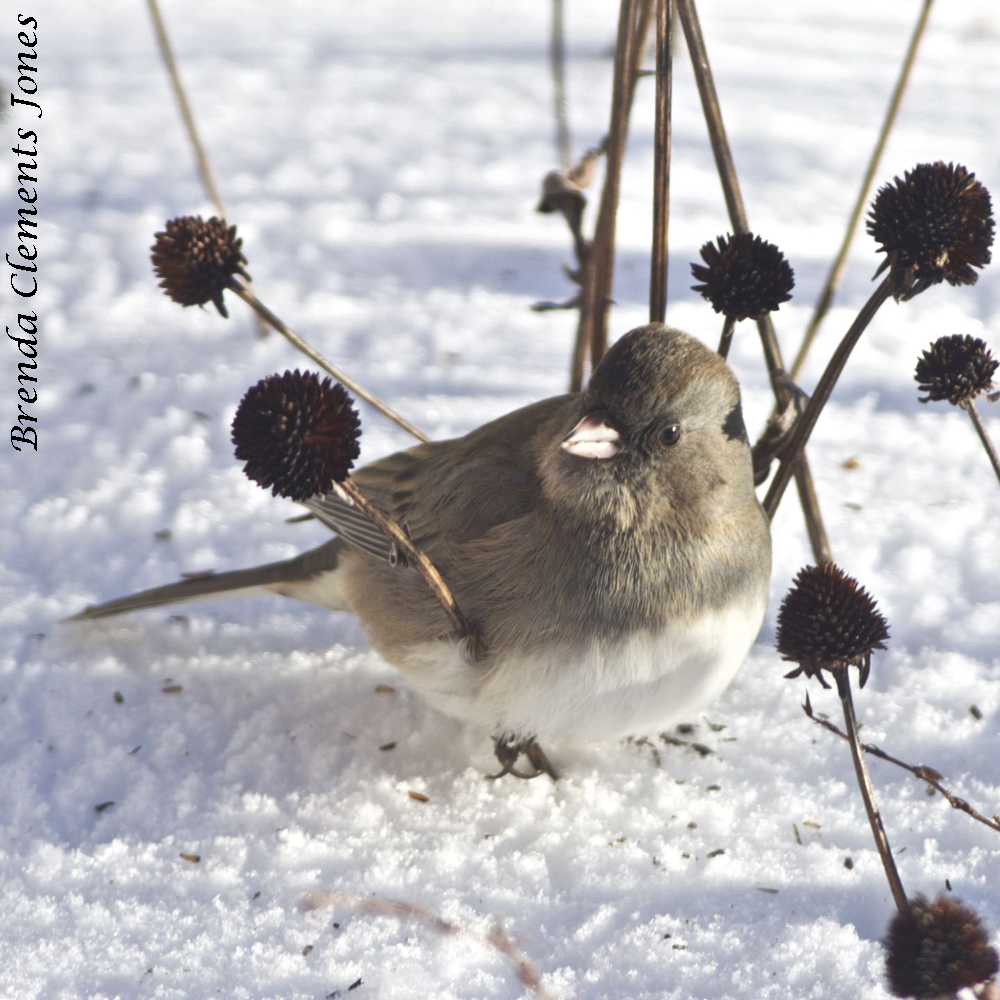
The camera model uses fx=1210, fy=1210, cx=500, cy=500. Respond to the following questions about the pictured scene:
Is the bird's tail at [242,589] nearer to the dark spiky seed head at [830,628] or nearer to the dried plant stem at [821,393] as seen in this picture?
the dried plant stem at [821,393]

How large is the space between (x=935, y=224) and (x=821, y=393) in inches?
13.9

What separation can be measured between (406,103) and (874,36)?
1972mm

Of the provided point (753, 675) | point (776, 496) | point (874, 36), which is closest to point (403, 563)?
point (776, 496)

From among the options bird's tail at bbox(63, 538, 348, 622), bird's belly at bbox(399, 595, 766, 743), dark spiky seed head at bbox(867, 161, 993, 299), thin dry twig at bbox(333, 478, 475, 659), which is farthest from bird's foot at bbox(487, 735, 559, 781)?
dark spiky seed head at bbox(867, 161, 993, 299)

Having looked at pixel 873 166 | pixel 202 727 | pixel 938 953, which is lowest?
pixel 202 727

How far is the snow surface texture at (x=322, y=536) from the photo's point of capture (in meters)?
1.92

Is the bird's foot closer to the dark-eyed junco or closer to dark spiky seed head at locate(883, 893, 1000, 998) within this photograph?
the dark-eyed junco

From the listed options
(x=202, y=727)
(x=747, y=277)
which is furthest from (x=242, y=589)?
(x=747, y=277)

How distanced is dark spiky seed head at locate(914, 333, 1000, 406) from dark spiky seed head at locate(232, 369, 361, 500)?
0.90 metres

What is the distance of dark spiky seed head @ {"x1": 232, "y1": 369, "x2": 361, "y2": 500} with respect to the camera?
1512 mm

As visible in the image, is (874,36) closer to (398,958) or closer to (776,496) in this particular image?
(776,496)

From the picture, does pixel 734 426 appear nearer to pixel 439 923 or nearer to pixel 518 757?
pixel 518 757

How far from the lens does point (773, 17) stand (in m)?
5.00

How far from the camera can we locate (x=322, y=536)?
114 inches
